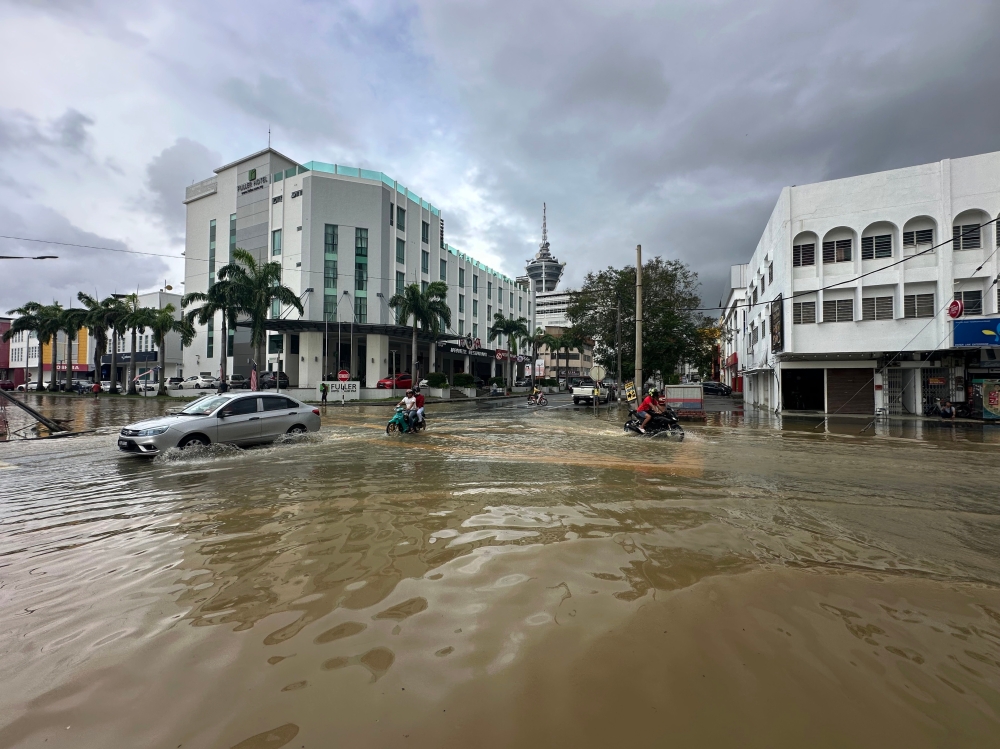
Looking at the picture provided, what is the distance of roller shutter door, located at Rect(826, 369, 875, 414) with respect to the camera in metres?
27.1

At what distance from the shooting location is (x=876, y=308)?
2541 centimetres

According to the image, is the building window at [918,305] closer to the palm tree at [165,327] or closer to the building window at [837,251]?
the building window at [837,251]

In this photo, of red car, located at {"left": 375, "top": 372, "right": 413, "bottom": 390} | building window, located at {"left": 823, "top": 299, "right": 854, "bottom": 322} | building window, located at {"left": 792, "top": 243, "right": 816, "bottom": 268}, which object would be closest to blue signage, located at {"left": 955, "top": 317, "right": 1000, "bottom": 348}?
building window, located at {"left": 823, "top": 299, "right": 854, "bottom": 322}

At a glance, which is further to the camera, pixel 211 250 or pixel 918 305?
pixel 211 250

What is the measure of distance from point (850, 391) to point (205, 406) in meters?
31.0

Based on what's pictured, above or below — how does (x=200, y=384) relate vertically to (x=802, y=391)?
above

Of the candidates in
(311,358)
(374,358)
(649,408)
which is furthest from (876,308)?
(311,358)

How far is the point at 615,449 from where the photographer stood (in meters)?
12.4

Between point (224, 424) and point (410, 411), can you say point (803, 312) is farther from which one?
point (224, 424)

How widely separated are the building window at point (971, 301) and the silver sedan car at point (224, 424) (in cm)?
2978

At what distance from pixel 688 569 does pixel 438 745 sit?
2.82 m

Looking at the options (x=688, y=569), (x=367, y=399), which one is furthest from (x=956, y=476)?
(x=367, y=399)

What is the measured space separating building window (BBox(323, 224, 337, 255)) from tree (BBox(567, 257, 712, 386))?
910 inches

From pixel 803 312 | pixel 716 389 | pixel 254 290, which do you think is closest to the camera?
pixel 803 312
